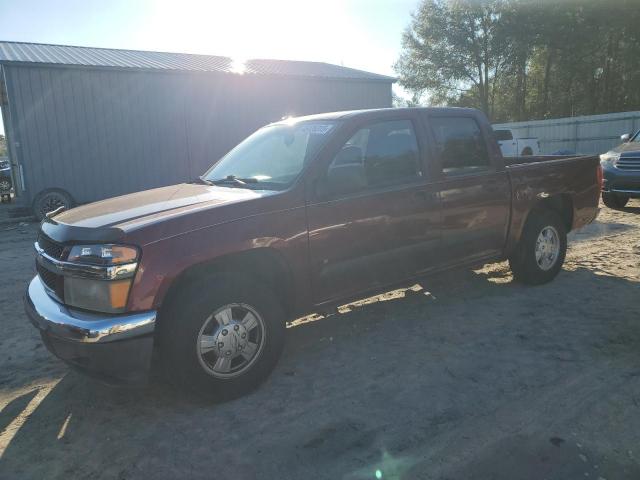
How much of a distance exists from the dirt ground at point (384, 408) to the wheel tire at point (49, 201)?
27.2ft

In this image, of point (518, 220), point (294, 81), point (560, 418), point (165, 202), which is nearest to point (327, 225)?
point (165, 202)

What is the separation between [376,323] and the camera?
4.61 m

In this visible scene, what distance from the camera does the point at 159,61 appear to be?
49.4 feet

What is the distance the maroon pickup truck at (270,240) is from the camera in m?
2.93

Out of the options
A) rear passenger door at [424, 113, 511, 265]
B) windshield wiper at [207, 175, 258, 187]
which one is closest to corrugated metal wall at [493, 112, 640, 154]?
rear passenger door at [424, 113, 511, 265]

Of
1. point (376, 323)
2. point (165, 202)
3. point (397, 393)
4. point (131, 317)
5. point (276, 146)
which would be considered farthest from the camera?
point (376, 323)

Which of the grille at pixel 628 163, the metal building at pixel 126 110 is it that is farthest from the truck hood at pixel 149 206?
the metal building at pixel 126 110

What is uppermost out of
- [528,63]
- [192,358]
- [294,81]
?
[528,63]

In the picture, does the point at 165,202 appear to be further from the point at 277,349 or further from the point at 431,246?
the point at 431,246

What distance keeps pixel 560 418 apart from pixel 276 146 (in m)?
2.85

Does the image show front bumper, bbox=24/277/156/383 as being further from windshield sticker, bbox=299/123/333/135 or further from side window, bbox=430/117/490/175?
side window, bbox=430/117/490/175

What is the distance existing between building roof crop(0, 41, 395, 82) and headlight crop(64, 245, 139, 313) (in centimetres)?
1138

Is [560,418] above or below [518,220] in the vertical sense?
below

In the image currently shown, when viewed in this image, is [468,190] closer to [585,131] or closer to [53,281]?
[53,281]
